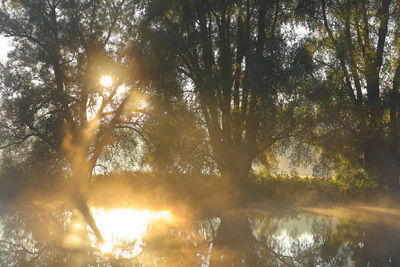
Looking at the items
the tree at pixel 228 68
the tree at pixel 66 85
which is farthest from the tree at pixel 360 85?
the tree at pixel 66 85

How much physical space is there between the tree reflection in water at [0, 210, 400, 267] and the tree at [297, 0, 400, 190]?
4278mm

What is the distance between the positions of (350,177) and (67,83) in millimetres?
14318

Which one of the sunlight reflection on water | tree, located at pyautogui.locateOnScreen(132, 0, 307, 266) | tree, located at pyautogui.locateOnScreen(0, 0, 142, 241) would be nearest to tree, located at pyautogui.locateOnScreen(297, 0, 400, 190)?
tree, located at pyautogui.locateOnScreen(132, 0, 307, 266)

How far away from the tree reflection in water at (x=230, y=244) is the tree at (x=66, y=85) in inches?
244

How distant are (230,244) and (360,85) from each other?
11548 mm

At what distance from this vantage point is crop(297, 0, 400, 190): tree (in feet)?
51.1

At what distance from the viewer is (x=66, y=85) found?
18.8 meters

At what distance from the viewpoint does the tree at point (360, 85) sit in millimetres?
15562

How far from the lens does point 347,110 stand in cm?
1594

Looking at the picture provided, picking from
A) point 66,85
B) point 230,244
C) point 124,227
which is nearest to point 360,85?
point 230,244

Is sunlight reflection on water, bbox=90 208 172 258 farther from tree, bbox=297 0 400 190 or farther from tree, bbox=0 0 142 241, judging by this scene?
tree, bbox=297 0 400 190

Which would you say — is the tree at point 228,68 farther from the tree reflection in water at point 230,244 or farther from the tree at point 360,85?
the tree reflection in water at point 230,244

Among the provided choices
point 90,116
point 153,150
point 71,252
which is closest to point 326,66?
point 153,150

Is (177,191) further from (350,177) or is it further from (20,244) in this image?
(20,244)
